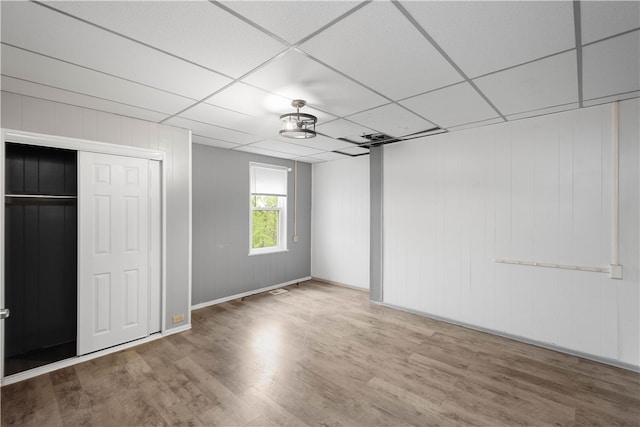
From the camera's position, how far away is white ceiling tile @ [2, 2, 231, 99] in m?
1.65

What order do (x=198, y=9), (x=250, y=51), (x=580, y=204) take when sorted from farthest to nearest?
(x=580, y=204) < (x=250, y=51) < (x=198, y=9)

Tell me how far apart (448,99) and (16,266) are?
4.72 metres

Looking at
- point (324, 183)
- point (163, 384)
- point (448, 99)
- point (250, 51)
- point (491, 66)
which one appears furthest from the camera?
point (324, 183)

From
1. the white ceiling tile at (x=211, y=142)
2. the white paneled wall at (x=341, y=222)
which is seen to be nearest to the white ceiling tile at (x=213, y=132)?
the white ceiling tile at (x=211, y=142)

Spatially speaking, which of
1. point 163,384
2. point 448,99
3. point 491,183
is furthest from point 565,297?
point 163,384

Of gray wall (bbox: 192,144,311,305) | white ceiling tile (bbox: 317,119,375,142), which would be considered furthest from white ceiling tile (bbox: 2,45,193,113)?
gray wall (bbox: 192,144,311,305)

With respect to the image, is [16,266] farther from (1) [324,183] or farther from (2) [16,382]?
(1) [324,183]

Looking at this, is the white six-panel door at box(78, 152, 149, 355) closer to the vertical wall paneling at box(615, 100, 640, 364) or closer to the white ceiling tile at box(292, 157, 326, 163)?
the white ceiling tile at box(292, 157, 326, 163)

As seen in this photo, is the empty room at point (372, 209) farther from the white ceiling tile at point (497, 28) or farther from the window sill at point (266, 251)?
the window sill at point (266, 251)

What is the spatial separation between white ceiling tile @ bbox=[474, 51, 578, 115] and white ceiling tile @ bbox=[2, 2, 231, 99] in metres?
→ 2.24

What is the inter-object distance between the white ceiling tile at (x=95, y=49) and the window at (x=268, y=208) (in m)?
2.91

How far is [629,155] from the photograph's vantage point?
110 inches

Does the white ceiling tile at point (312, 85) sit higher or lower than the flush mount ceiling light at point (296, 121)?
higher

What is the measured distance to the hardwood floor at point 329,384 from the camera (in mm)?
2156
